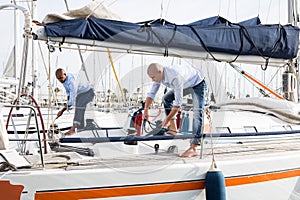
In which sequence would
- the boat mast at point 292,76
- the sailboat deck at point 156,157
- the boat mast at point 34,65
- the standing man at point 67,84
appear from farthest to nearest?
1. the boat mast at point 34,65
2. the boat mast at point 292,76
3. the standing man at point 67,84
4. the sailboat deck at point 156,157

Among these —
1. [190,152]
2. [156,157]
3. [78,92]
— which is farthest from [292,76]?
[78,92]

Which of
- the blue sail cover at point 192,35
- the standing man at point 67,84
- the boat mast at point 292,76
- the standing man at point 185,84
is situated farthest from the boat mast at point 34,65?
the boat mast at point 292,76

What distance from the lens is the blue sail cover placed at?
349 centimetres

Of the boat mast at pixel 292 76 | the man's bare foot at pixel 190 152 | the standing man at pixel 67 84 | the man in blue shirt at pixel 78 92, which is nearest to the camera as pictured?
the man's bare foot at pixel 190 152

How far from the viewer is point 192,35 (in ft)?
12.8

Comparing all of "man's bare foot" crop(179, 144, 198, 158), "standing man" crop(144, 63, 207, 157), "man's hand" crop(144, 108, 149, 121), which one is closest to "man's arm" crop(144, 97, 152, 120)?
"man's hand" crop(144, 108, 149, 121)

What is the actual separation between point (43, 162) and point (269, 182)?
226 cm

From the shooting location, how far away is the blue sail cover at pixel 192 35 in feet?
11.5

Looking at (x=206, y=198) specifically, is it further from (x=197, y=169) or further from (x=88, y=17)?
(x=88, y=17)

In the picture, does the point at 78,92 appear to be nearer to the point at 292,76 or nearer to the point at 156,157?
the point at 156,157

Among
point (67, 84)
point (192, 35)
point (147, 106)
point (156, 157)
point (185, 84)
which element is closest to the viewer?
point (156, 157)

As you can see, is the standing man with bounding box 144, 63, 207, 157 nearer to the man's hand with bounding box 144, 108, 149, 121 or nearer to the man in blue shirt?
the man's hand with bounding box 144, 108, 149, 121

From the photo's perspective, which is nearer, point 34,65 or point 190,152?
point 190,152

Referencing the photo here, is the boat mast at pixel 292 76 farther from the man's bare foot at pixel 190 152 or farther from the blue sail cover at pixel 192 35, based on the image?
the man's bare foot at pixel 190 152
